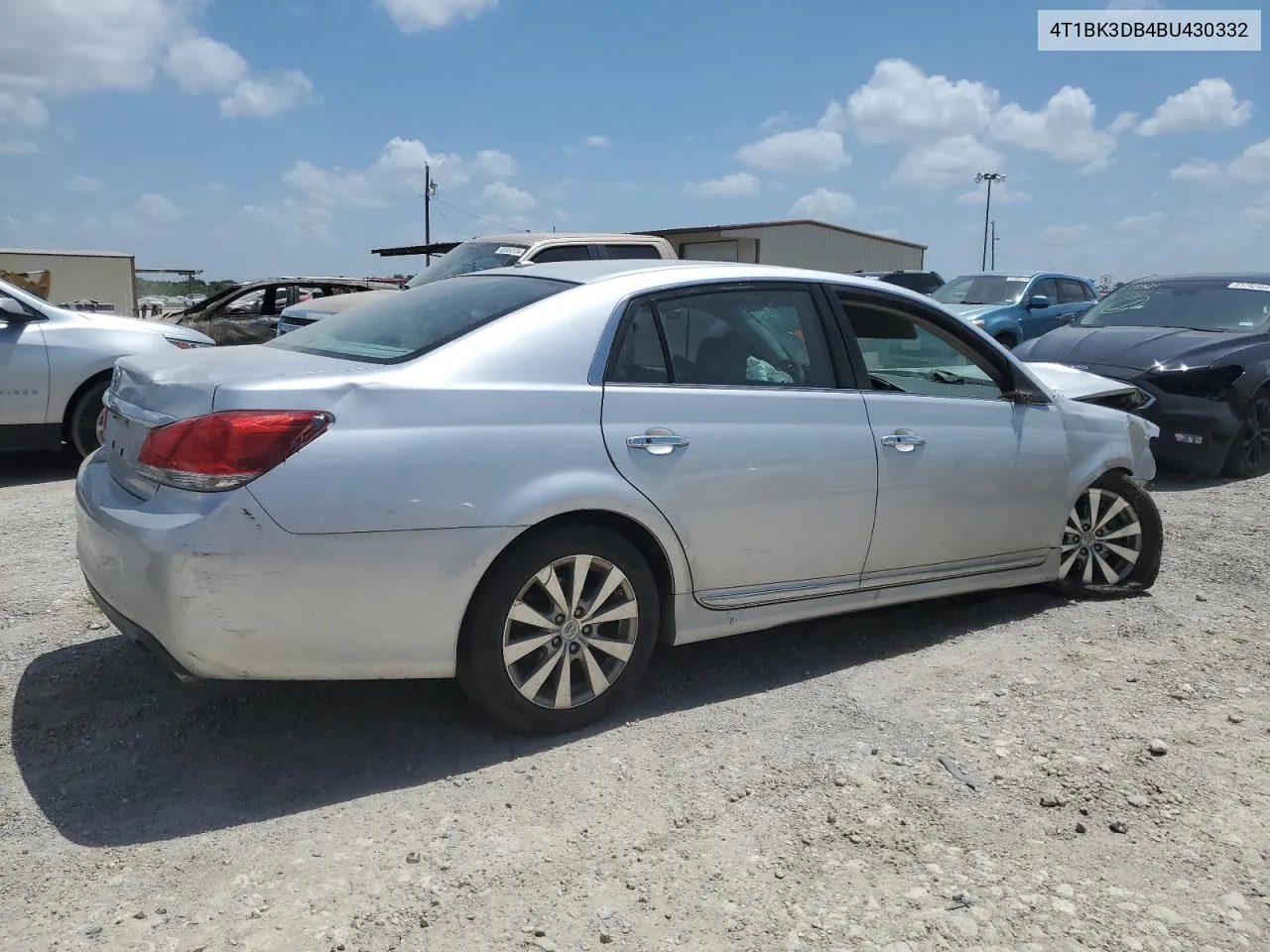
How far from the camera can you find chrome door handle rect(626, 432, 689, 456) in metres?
3.44

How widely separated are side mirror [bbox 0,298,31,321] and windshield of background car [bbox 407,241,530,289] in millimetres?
3833

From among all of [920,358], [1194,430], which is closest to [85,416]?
[920,358]

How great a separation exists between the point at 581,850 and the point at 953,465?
2294 millimetres

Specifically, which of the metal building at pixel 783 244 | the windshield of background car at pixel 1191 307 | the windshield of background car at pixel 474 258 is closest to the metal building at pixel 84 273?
the metal building at pixel 783 244

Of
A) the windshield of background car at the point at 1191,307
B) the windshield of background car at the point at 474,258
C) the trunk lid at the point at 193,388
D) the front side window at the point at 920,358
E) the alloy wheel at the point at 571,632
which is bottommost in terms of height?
the alloy wheel at the point at 571,632

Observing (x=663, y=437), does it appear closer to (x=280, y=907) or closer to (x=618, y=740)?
(x=618, y=740)

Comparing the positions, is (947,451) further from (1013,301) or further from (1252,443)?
(1013,301)

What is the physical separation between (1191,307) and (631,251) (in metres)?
5.42

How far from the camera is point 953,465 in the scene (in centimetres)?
426

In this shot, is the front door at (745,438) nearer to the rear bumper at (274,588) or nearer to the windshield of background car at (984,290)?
the rear bumper at (274,588)

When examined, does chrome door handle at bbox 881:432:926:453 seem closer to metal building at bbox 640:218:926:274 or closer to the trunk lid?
the trunk lid

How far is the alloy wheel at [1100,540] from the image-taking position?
16.3ft

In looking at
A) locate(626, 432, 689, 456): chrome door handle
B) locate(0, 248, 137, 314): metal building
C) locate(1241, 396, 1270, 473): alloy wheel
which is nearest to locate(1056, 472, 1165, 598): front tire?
locate(626, 432, 689, 456): chrome door handle

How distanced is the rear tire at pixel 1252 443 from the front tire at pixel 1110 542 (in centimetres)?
355
